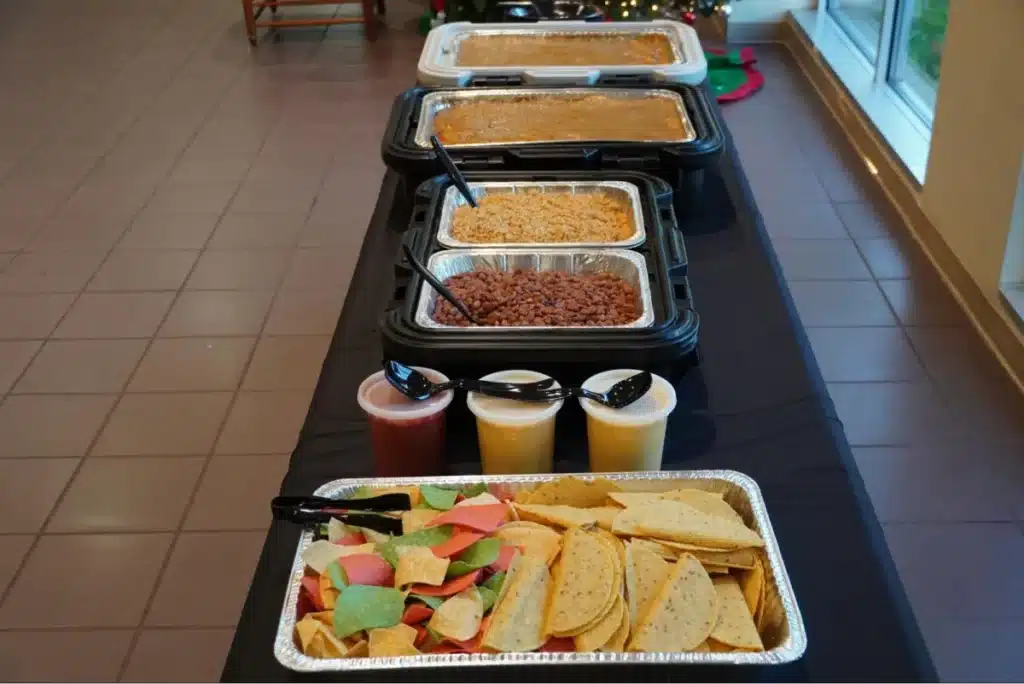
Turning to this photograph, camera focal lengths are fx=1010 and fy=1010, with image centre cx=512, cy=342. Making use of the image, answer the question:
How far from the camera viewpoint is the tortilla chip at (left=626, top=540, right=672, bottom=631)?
0.83 meters

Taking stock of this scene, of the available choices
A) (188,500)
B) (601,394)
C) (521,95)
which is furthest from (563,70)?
(601,394)

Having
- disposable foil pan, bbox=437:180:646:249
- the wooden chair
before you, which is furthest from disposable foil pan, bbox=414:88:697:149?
the wooden chair

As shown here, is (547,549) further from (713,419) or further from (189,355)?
(189,355)

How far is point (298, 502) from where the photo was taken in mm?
941

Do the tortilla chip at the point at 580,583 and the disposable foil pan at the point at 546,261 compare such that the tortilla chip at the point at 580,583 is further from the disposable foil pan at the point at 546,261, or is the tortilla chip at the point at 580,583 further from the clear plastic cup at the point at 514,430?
the disposable foil pan at the point at 546,261

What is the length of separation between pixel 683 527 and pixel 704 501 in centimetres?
6

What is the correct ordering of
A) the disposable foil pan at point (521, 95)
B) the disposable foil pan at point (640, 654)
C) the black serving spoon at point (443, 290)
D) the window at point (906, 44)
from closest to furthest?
the disposable foil pan at point (640, 654) → the black serving spoon at point (443, 290) → the disposable foil pan at point (521, 95) → the window at point (906, 44)

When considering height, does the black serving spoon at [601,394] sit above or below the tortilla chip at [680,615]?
above

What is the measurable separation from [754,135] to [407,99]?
70.0 inches

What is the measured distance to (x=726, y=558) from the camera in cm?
87

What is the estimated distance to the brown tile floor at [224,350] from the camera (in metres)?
1.69

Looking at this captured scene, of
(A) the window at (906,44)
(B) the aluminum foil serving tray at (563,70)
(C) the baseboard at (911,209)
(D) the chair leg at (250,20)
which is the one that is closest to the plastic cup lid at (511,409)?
(B) the aluminum foil serving tray at (563,70)

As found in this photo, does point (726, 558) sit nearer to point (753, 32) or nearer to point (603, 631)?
point (603, 631)

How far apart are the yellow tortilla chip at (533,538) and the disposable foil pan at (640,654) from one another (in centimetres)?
6
